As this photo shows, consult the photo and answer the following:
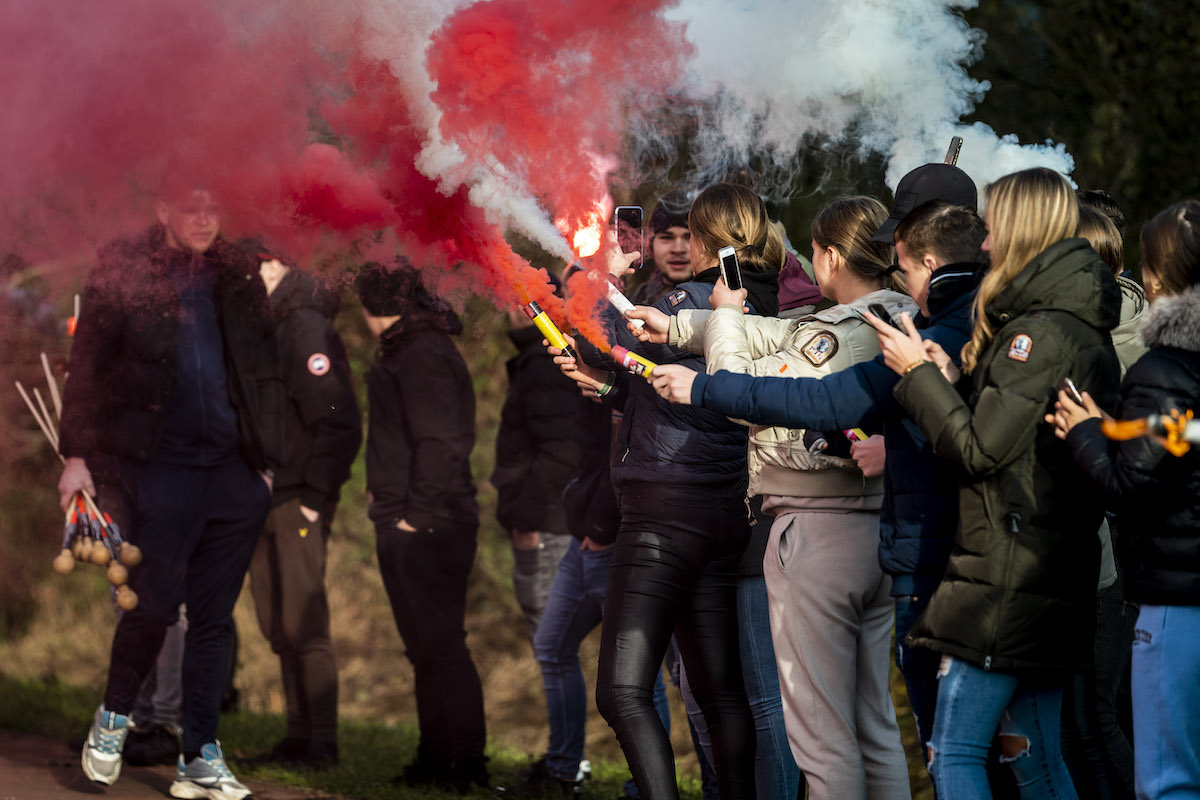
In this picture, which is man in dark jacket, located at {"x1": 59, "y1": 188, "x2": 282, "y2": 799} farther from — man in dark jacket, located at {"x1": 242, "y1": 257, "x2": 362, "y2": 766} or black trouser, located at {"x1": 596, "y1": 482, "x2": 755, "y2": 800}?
black trouser, located at {"x1": 596, "y1": 482, "x2": 755, "y2": 800}

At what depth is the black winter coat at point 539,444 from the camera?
6.77 meters

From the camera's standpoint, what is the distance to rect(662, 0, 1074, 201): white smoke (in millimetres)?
5352

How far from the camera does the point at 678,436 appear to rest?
436cm

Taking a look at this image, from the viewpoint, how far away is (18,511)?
11102 millimetres

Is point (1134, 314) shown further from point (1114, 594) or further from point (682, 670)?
point (682, 670)

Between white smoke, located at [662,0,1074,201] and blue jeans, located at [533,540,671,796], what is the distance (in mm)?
2054

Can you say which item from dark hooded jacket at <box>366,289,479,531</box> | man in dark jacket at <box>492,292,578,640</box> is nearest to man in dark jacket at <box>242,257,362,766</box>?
dark hooded jacket at <box>366,289,479,531</box>

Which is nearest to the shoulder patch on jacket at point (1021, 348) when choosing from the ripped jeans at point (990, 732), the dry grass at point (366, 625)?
the ripped jeans at point (990, 732)

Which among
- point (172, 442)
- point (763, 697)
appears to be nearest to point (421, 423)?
point (172, 442)

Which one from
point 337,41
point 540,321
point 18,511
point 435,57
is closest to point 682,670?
point 540,321

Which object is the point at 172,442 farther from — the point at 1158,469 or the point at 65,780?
the point at 1158,469

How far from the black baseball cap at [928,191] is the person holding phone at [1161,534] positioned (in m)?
0.72

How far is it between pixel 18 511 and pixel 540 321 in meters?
8.10

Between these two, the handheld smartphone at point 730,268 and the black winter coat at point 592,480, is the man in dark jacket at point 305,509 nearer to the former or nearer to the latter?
the black winter coat at point 592,480
